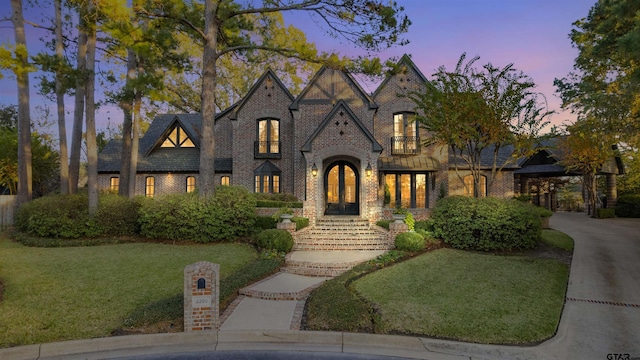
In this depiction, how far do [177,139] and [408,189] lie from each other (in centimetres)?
1588

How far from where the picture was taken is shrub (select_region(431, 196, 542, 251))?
1148cm

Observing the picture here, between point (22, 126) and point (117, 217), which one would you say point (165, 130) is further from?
point (117, 217)

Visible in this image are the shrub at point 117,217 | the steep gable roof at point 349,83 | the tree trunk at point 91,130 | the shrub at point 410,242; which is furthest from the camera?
the steep gable roof at point 349,83

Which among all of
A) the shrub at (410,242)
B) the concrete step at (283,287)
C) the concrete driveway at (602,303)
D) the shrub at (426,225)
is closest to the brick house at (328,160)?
the shrub at (426,225)

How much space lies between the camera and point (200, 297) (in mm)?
5676

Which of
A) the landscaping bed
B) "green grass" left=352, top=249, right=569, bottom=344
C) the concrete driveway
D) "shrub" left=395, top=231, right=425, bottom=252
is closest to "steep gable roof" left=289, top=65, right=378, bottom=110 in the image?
"shrub" left=395, top=231, right=425, bottom=252

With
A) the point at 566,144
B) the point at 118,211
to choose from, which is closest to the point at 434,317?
the point at 118,211

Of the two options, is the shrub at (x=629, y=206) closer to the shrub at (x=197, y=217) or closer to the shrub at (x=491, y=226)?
the shrub at (x=491, y=226)

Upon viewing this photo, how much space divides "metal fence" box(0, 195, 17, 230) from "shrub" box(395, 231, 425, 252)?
1780cm

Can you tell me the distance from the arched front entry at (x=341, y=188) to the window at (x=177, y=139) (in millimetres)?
10525

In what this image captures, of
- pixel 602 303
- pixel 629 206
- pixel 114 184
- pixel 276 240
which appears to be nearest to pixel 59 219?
pixel 276 240

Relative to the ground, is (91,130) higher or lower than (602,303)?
higher

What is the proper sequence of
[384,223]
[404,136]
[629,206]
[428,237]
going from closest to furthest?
1. [428,237]
2. [384,223]
3. [404,136]
4. [629,206]

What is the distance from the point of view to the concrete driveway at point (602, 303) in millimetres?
5285
